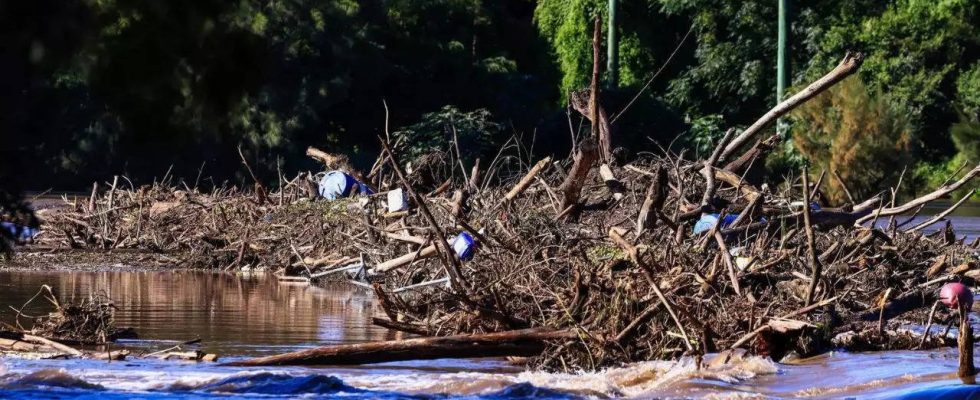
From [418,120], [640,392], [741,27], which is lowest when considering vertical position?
[640,392]

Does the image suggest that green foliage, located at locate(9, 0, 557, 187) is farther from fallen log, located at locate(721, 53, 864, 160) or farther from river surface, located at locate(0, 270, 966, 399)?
fallen log, located at locate(721, 53, 864, 160)

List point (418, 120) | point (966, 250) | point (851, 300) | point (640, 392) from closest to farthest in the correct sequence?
point (640, 392) < point (851, 300) < point (966, 250) < point (418, 120)

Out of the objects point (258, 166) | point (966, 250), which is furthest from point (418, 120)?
point (966, 250)

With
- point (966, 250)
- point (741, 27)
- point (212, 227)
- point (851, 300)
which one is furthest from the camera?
point (741, 27)

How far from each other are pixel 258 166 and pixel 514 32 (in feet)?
46.1

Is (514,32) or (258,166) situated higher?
(514,32)

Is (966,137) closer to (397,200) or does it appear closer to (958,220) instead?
(958,220)

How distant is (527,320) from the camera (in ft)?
Result: 33.4

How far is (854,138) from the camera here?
3819 cm

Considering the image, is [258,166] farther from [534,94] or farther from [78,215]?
[78,215]

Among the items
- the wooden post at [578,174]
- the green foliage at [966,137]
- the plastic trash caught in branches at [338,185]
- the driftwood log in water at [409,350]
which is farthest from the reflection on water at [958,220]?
the driftwood log in water at [409,350]

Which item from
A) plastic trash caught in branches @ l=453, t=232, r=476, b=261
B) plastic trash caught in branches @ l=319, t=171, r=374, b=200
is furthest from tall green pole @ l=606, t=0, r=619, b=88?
plastic trash caught in branches @ l=453, t=232, r=476, b=261

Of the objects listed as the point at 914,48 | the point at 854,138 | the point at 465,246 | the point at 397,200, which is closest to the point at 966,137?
the point at 914,48

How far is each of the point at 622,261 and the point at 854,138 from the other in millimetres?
29097
